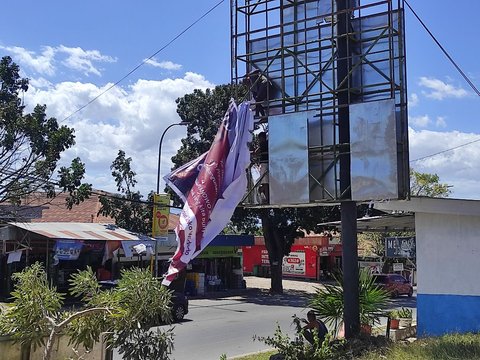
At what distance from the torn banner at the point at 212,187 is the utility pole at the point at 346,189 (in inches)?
89.5

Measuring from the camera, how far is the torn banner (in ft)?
25.0

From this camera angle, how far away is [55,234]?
1019 inches

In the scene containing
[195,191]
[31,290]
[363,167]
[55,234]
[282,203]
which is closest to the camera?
[31,290]

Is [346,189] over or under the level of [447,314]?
over

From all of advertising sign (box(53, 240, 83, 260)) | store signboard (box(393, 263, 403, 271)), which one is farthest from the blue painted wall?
store signboard (box(393, 263, 403, 271))

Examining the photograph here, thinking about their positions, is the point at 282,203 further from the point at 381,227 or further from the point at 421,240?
the point at 381,227

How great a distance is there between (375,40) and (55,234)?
1908 cm

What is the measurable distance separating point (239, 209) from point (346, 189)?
2315 centimetres

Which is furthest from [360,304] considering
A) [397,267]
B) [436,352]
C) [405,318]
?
[397,267]

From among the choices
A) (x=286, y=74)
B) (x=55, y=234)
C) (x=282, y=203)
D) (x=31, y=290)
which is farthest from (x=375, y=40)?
(x=55, y=234)

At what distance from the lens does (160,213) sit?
85.4ft

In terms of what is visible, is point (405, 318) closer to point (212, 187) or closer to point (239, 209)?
point (212, 187)

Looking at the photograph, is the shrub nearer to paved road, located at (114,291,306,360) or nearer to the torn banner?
the torn banner

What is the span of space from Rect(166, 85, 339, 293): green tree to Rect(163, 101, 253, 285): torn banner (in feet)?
78.5
